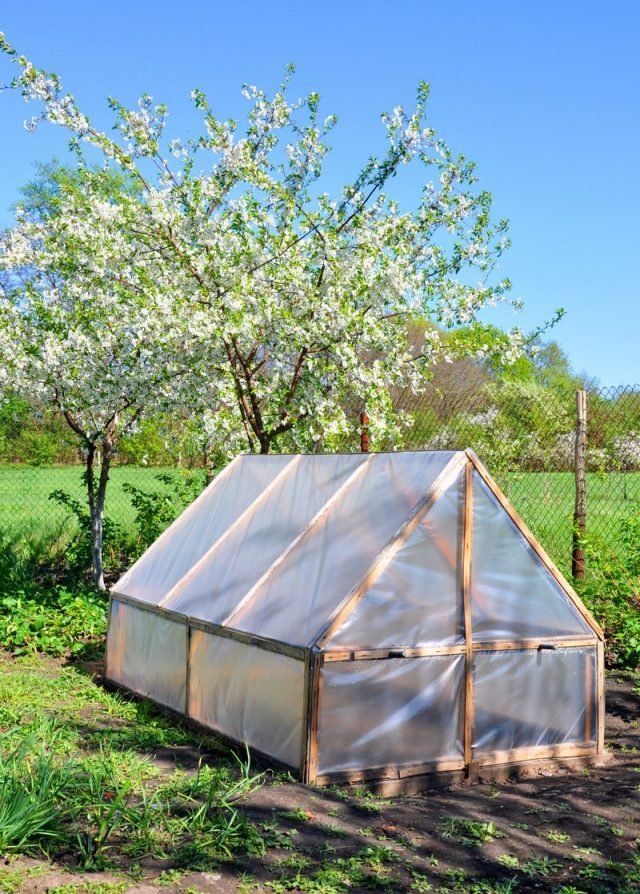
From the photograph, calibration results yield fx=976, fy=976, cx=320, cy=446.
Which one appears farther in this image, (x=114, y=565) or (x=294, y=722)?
(x=114, y=565)

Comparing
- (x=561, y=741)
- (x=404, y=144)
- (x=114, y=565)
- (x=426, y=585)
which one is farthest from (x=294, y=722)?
(x=114, y=565)

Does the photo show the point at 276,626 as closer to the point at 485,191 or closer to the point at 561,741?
the point at 561,741

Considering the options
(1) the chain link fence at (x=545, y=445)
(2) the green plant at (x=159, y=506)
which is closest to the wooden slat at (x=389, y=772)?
(1) the chain link fence at (x=545, y=445)

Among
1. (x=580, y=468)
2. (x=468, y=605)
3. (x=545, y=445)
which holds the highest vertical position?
(x=545, y=445)

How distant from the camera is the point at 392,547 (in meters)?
4.88

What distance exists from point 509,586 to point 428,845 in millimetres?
1698

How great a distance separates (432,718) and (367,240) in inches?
190

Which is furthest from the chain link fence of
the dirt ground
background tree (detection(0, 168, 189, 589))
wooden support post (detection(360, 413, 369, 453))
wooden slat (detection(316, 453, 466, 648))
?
the dirt ground

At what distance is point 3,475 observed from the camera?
2395 centimetres

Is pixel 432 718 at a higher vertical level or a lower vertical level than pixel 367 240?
lower

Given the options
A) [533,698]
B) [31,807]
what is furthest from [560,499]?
[31,807]

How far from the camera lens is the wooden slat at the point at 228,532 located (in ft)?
19.9

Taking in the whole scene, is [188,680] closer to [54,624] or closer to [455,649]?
[455,649]

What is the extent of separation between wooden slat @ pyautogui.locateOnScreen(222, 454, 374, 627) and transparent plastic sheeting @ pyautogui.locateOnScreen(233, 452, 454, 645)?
0.06 feet
